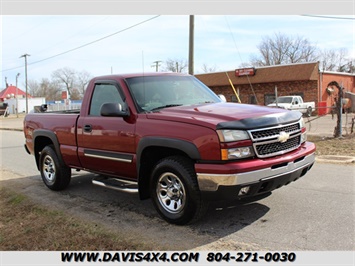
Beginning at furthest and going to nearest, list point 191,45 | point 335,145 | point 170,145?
point 191,45
point 335,145
point 170,145

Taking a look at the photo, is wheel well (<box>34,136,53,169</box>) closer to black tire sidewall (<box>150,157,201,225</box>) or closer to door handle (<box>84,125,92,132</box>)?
door handle (<box>84,125,92,132</box>)

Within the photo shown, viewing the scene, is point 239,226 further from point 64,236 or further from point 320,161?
point 320,161

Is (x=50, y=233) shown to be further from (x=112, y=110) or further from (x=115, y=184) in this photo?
(x=112, y=110)

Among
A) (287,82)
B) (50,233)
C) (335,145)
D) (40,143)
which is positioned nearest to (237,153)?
(50,233)

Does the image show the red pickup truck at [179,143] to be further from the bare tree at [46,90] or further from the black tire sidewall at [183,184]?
the bare tree at [46,90]

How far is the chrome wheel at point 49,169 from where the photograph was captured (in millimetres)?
6561

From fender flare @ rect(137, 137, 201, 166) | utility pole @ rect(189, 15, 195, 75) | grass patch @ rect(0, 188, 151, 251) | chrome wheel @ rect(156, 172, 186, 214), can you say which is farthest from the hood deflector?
utility pole @ rect(189, 15, 195, 75)

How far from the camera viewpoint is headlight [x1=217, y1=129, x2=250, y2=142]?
3.88m

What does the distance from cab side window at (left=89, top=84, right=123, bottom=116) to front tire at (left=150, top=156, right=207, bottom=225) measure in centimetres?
145


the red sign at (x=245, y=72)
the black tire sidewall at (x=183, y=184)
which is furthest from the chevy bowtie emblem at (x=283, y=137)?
the red sign at (x=245, y=72)

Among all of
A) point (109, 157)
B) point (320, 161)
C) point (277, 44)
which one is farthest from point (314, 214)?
point (277, 44)

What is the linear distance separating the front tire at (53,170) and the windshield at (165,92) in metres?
2.28

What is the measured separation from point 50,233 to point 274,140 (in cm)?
299

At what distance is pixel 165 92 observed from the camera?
520 centimetres
